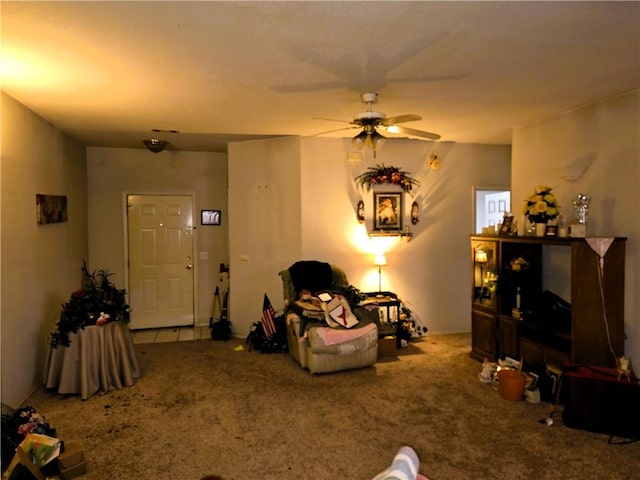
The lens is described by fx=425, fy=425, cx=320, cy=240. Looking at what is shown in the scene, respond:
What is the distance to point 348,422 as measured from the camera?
3.21m

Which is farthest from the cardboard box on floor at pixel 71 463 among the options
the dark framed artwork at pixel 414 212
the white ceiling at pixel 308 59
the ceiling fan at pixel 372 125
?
the dark framed artwork at pixel 414 212

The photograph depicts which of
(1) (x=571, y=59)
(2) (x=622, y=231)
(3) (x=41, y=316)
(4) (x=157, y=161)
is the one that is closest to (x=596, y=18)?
(1) (x=571, y=59)

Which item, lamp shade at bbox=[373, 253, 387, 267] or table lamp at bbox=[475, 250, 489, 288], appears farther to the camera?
lamp shade at bbox=[373, 253, 387, 267]

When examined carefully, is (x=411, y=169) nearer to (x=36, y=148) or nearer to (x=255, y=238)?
(x=255, y=238)

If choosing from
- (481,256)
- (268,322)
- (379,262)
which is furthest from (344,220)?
(481,256)

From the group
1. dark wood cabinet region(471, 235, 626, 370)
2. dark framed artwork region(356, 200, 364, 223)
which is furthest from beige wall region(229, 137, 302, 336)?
dark wood cabinet region(471, 235, 626, 370)

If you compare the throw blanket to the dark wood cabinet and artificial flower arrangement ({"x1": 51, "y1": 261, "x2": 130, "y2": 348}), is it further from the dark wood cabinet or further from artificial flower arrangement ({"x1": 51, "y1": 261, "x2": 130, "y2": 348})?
artificial flower arrangement ({"x1": 51, "y1": 261, "x2": 130, "y2": 348})

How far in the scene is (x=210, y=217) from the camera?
21.1 feet

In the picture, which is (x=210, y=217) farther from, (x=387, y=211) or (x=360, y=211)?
(x=387, y=211)

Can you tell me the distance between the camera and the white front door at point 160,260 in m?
6.19

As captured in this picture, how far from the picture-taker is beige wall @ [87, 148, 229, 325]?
237 inches

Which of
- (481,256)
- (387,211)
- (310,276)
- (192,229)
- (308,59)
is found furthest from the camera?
(192,229)

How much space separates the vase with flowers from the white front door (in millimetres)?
4571

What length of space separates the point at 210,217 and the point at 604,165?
4.96 metres
